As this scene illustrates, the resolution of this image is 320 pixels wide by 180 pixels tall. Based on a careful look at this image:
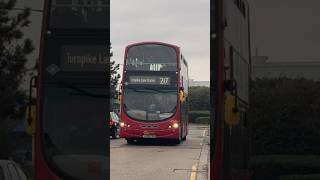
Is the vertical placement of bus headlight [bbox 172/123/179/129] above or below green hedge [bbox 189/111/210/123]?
below

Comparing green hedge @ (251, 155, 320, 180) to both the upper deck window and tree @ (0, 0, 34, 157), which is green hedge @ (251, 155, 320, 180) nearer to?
the upper deck window

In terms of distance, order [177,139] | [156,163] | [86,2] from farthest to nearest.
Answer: [177,139]
[156,163]
[86,2]

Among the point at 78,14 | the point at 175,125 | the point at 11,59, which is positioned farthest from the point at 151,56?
the point at 175,125

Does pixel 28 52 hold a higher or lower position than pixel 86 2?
lower

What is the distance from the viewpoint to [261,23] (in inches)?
231

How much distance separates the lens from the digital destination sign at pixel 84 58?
5.42 meters

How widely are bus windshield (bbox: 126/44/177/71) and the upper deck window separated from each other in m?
0.78

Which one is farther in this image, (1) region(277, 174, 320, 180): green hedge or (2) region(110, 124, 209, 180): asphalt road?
(1) region(277, 174, 320, 180): green hedge

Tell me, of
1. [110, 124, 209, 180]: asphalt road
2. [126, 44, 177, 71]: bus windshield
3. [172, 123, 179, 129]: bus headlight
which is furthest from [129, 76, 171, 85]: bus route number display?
[110, 124, 209, 180]: asphalt road

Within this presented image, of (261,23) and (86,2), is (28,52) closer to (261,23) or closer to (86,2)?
(86,2)

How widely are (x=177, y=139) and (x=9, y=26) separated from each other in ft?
16.6

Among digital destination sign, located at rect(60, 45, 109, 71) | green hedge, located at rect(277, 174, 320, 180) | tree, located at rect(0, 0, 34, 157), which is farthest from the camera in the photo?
green hedge, located at rect(277, 174, 320, 180)

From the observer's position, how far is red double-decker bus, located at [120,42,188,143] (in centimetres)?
666

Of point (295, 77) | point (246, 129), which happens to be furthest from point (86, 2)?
point (295, 77)
